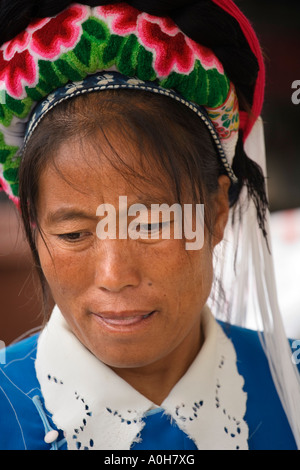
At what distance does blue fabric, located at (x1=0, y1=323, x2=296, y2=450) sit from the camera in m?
1.23

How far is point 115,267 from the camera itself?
1.10 m

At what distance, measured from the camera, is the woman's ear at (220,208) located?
1344 mm

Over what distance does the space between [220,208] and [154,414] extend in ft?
1.59

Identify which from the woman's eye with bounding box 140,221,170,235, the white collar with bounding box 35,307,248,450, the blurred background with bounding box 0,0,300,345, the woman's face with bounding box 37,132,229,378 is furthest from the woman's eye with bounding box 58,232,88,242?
A: the blurred background with bounding box 0,0,300,345

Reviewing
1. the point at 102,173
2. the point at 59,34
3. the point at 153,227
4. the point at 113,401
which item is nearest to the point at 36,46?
the point at 59,34

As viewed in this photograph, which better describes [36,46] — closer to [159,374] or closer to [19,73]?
[19,73]

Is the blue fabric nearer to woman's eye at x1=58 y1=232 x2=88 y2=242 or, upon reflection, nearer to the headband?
woman's eye at x1=58 y1=232 x2=88 y2=242

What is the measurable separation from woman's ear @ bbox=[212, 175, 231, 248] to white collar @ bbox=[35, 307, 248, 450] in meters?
0.28

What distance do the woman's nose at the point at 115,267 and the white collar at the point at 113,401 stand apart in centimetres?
23

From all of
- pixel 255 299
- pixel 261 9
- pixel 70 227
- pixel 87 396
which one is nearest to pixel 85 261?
pixel 70 227

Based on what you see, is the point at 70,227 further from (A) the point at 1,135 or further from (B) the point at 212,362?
(B) the point at 212,362

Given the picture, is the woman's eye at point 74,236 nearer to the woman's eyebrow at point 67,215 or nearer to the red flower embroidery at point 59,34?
the woman's eyebrow at point 67,215

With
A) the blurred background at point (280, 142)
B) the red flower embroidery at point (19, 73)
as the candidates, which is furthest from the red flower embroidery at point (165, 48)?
the blurred background at point (280, 142)

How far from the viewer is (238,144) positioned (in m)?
1.45
